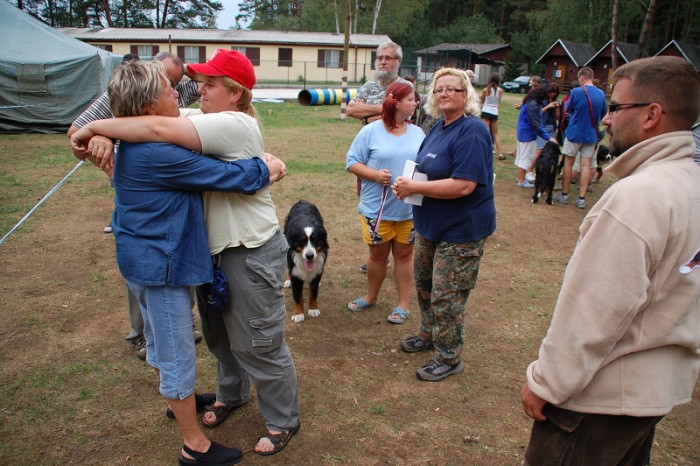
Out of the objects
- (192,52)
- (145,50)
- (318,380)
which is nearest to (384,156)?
(318,380)

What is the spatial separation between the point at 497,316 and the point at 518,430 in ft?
5.08

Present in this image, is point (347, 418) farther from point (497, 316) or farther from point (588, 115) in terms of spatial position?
point (588, 115)

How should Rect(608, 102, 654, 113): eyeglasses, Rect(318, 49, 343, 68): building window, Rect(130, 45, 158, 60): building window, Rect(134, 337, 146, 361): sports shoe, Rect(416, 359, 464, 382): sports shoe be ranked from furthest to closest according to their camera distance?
1. Rect(318, 49, 343, 68): building window
2. Rect(130, 45, 158, 60): building window
3. Rect(134, 337, 146, 361): sports shoe
4. Rect(416, 359, 464, 382): sports shoe
5. Rect(608, 102, 654, 113): eyeglasses

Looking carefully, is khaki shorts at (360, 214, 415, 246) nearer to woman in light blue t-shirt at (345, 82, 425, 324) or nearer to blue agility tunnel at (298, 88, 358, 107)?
woman in light blue t-shirt at (345, 82, 425, 324)

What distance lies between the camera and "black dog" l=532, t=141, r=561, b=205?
774 centimetres

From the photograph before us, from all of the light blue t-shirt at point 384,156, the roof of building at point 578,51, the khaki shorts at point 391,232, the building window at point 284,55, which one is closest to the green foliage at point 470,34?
the roof of building at point 578,51

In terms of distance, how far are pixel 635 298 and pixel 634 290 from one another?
3 centimetres

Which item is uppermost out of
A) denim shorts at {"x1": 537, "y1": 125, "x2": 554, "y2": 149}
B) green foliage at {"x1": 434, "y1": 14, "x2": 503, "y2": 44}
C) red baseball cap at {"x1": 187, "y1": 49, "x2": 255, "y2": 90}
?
green foliage at {"x1": 434, "y1": 14, "x2": 503, "y2": 44}

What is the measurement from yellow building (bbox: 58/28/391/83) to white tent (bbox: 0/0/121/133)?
24.1 meters

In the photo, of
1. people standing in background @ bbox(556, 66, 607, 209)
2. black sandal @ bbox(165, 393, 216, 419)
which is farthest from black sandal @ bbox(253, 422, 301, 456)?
people standing in background @ bbox(556, 66, 607, 209)

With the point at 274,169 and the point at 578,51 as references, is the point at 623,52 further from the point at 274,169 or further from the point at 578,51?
the point at 274,169

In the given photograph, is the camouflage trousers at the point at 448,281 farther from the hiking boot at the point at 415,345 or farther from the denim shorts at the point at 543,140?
the denim shorts at the point at 543,140

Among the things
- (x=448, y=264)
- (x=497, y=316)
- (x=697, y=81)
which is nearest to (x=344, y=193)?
(x=497, y=316)

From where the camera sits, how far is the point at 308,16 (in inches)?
2251
